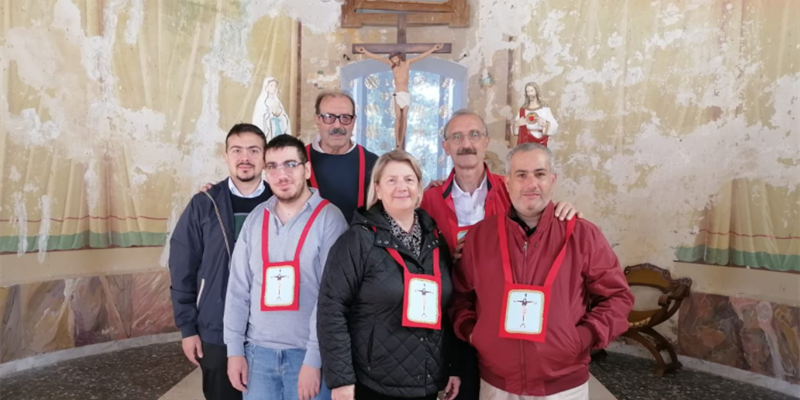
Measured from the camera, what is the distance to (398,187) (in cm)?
215

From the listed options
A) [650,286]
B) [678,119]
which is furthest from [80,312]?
[678,119]

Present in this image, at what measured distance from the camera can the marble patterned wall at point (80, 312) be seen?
194 inches

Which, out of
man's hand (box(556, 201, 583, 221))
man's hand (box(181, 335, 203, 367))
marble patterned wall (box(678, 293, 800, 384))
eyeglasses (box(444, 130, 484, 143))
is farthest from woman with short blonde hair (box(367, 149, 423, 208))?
marble patterned wall (box(678, 293, 800, 384))

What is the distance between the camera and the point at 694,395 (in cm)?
471

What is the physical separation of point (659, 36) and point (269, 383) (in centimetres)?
546

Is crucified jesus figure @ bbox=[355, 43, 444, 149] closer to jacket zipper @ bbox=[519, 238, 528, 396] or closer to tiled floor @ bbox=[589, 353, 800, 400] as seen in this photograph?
tiled floor @ bbox=[589, 353, 800, 400]

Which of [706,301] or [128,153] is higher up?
[128,153]

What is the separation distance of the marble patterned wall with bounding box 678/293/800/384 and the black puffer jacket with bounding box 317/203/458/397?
14.4ft

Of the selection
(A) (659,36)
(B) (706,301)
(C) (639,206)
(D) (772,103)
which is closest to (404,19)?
(A) (659,36)

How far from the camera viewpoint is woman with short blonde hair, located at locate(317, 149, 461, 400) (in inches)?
81.5

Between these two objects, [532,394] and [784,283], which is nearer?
[532,394]

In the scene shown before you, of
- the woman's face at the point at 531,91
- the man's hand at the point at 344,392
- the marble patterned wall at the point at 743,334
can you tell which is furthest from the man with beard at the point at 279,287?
the marble patterned wall at the point at 743,334

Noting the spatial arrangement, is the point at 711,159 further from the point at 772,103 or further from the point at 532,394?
the point at 532,394

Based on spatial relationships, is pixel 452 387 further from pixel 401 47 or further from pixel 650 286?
pixel 401 47
